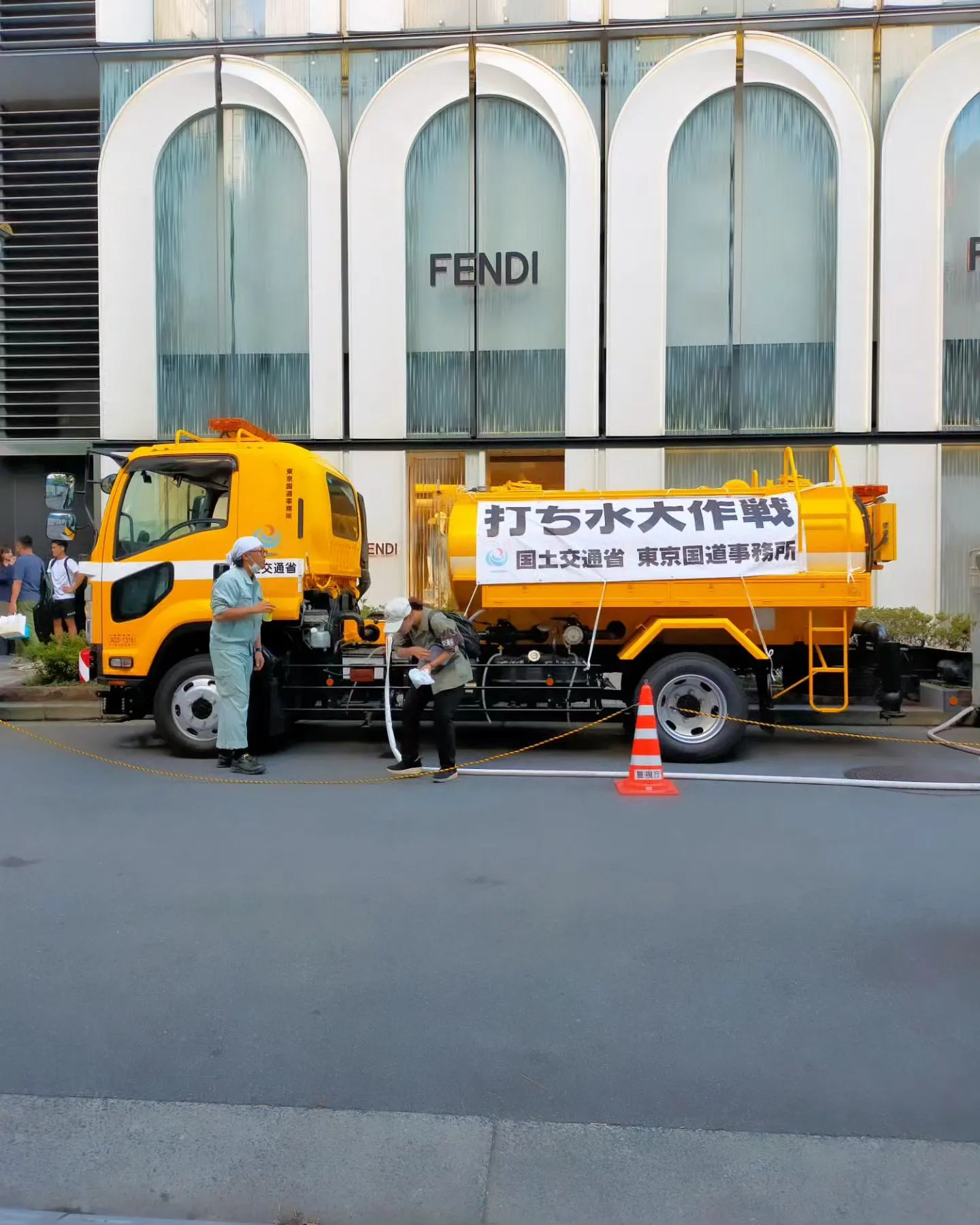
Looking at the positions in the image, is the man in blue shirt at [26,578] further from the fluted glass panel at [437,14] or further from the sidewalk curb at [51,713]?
the fluted glass panel at [437,14]

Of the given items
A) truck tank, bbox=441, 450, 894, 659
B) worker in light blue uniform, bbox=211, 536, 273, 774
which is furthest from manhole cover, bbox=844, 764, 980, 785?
worker in light blue uniform, bbox=211, 536, 273, 774

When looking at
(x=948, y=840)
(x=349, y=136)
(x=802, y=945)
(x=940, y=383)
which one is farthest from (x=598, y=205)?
(x=802, y=945)

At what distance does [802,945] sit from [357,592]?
22.3ft

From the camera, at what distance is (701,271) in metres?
15.6

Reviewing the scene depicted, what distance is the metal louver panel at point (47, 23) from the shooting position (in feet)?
56.4

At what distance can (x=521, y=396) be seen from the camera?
52.2ft

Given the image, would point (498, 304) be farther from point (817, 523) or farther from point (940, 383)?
point (817, 523)

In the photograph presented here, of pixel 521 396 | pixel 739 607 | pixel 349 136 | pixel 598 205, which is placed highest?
pixel 349 136

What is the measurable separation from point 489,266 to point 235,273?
4.23 meters

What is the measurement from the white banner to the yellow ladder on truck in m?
0.60

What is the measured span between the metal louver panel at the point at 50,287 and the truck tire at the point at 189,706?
11166 mm

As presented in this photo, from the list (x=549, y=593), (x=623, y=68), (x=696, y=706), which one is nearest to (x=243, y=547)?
(x=549, y=593)

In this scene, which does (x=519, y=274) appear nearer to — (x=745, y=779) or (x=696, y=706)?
(x=696, y=706)

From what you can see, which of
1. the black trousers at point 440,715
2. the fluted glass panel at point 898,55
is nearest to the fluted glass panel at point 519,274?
the fluted glass panel at point 898,55
